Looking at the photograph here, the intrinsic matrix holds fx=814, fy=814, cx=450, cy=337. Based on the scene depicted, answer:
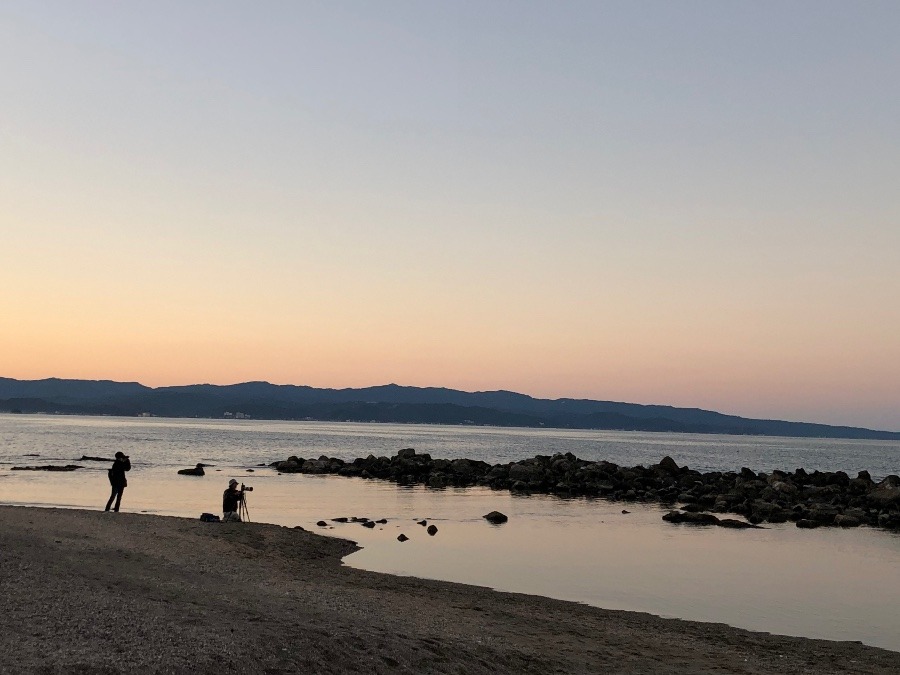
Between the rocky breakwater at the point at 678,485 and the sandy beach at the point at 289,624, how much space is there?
24.1 meters

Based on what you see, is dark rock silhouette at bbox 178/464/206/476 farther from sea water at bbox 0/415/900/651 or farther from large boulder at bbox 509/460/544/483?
large boulder at bbox 509/460/544/483

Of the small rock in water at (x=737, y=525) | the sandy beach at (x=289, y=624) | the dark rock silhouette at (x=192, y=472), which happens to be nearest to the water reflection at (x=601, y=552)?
the small rock in water at (x=737, y=525)

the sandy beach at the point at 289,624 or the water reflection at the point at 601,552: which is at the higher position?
the sandy beach at the point at 289,624

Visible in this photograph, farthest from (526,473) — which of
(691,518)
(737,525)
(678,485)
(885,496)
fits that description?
(885,496)

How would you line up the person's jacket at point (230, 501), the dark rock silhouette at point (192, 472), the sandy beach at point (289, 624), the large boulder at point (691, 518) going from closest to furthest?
the sandy beach at point (289, 624), the person's jacket at point (230, 501), the large boulder at point (691, 518), the dark rock silhouette at point (192, 472)

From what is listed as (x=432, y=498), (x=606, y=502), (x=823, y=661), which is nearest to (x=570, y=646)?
(x=823, y=661)

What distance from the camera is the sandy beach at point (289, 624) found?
958 centimetres

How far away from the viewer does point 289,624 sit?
1129cm

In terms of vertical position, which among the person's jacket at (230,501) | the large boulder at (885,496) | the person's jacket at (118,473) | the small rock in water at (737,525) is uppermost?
the person's jacket at (118,473)

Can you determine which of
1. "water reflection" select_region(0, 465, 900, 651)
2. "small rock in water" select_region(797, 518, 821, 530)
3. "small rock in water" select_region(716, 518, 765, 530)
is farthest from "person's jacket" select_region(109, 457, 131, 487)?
"small rock in water" select_region(797, 518, 821, 530)

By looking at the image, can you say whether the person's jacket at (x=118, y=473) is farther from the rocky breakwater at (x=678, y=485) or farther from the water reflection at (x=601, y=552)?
the rocky breakwater at (x=678, y=485)

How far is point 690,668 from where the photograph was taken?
12773 mm

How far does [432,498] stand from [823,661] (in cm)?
3025

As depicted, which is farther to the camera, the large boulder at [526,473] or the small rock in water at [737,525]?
the large boulder at [526,473]
